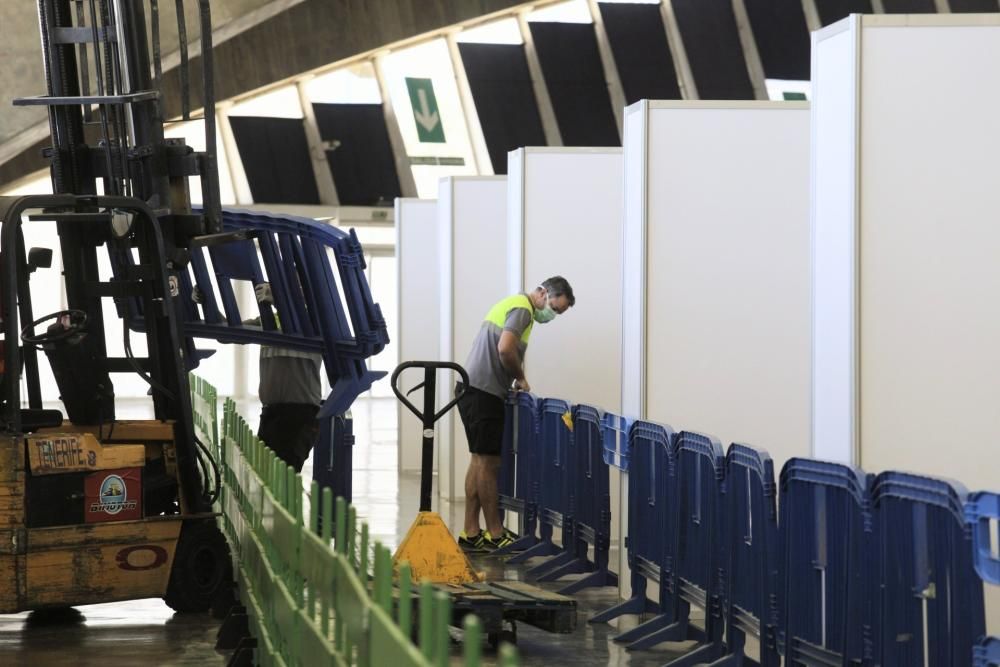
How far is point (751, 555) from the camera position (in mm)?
5918

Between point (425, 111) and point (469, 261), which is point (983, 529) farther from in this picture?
point (425, 111)

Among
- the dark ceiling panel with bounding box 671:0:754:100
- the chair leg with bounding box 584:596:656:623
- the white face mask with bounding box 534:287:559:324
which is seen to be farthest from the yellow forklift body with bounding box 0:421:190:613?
the dark ceiling panel with bounding box 671:0:754:100

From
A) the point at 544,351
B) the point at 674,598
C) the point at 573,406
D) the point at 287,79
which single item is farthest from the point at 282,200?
the point at 674,598

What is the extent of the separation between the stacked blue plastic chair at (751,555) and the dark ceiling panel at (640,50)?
22.9 m

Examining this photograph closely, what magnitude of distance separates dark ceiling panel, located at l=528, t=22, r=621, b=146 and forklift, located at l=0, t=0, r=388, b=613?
19.6 m

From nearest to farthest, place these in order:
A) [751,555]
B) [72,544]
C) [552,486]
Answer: [751,555] < [72,544] < [552,486]

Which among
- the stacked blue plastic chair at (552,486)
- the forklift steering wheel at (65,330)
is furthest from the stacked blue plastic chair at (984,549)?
A: the stacked blue plastic chair at (552,486)

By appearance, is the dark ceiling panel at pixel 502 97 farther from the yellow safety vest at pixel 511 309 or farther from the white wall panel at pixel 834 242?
the white wall panel at pixel 834 242

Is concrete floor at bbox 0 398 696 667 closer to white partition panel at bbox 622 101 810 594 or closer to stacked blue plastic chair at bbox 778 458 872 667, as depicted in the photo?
white partition panel at bbox 622 101 810 594

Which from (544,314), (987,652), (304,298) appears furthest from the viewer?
(544,314)

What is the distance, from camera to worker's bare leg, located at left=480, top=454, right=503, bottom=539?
1020 centimetres

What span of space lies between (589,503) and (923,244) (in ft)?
11.3

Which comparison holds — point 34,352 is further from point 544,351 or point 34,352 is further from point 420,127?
point 420,127

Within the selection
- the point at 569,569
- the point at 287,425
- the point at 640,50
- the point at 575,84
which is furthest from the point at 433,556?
the point at 640,50
